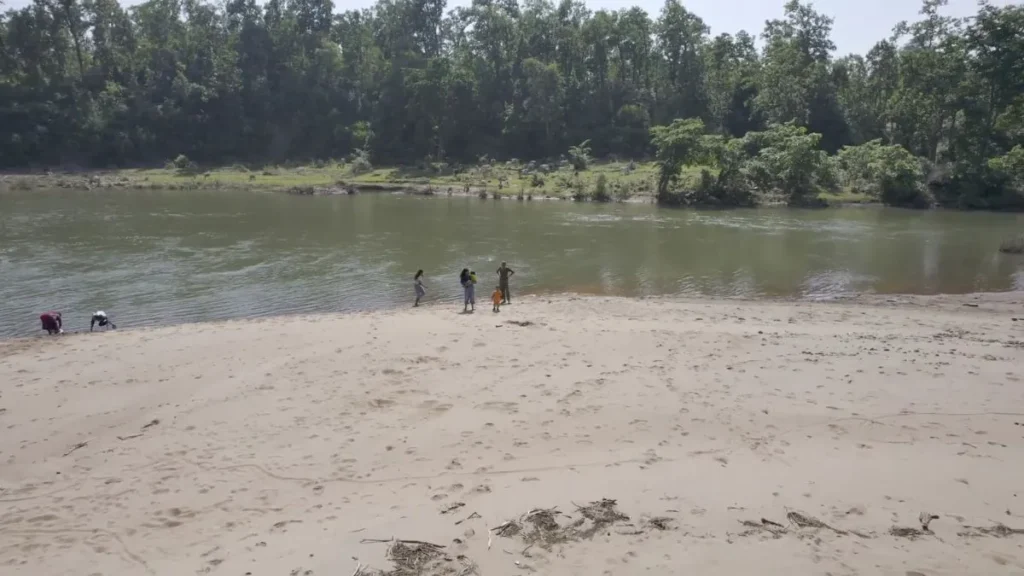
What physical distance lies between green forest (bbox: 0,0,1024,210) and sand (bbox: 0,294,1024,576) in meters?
45.5

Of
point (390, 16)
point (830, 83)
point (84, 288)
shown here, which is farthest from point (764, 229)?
point (390, 16)

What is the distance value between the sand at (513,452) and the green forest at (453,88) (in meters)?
45.5

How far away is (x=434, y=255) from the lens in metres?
32.2

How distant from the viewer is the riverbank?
58.5m

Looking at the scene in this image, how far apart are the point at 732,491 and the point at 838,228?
3805 centimetres

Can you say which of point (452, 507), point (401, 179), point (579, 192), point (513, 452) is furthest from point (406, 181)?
point (452, 507)

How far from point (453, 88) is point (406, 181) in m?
20.4

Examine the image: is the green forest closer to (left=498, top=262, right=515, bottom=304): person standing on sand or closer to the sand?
(left=498, top=262, right=515, bottom=304): person standing on sand

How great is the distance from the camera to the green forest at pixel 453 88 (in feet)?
218

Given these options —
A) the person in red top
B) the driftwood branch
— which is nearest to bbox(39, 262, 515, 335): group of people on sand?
the person in red top

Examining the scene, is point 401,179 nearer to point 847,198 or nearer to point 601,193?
point 601,193

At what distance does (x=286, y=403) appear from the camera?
11617 millimetres

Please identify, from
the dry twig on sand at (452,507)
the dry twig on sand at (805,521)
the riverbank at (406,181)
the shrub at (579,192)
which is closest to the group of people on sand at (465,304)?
the dry twig on sand at (452,507)

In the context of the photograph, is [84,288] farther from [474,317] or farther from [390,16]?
[390,16]
